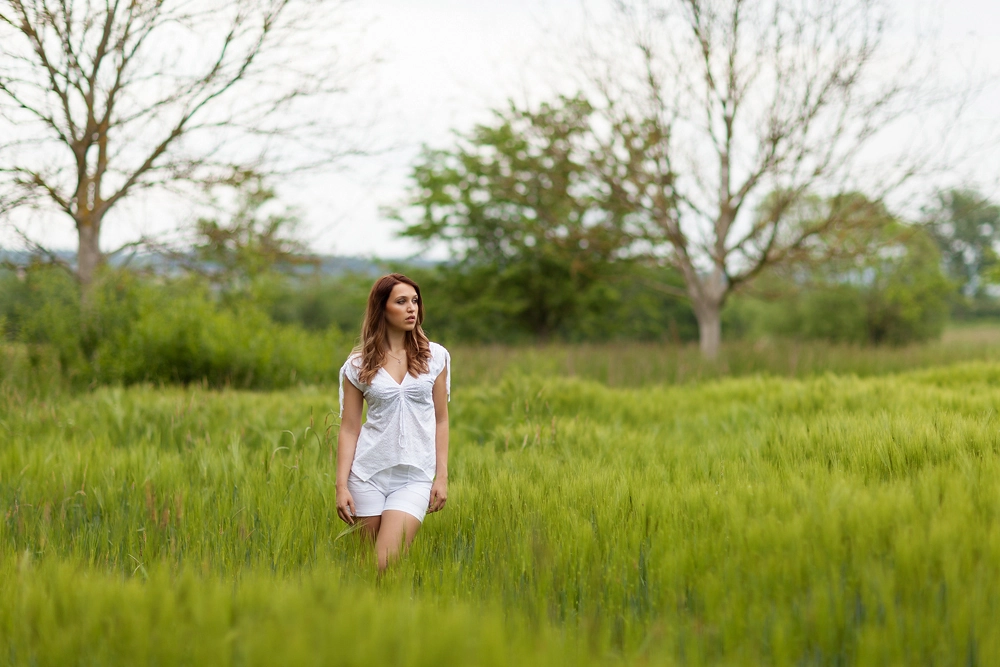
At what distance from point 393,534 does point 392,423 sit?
20.5 inches

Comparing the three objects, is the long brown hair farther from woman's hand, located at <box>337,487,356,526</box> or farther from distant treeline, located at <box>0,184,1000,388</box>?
distant treeline, located at <box>0,184,1000,388</box>

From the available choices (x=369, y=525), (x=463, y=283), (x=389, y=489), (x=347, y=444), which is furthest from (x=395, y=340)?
(x=463, y=283)

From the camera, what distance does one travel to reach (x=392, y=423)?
3.40 metres

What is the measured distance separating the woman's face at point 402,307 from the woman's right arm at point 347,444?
1.28 feet

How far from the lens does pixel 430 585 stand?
9.41 ft

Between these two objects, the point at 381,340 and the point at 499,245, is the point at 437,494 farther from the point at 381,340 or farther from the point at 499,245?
the point at 499,245

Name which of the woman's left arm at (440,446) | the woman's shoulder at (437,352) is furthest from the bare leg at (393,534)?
the woman's shoulder at (437,352)

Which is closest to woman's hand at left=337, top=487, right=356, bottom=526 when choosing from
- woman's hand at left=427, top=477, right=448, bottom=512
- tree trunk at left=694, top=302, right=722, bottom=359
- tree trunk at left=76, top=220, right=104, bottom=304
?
woman's hand at left=427, top=477, right=448, bottom=512

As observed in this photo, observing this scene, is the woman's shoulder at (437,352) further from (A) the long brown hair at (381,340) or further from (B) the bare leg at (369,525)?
(B) the bare leg at (369,525)

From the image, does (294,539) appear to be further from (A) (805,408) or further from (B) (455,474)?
(A) (805,408)

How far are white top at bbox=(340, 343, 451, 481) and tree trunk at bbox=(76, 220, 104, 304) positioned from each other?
7.36 m

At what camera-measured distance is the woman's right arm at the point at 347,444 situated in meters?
3.31

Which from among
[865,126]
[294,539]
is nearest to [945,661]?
[294,539]

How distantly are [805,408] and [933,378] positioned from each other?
2611 mm
